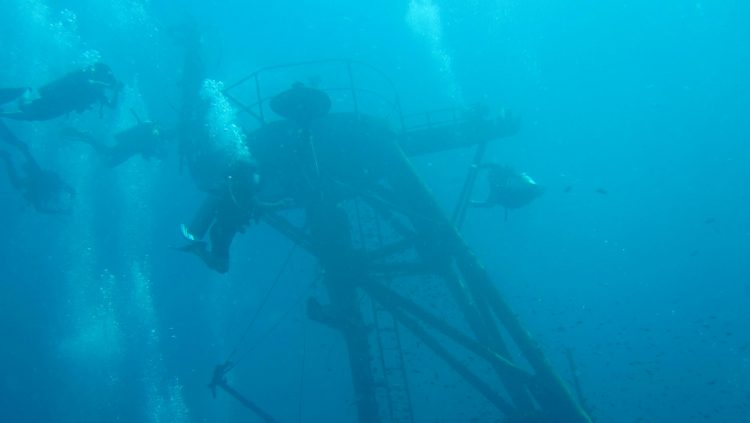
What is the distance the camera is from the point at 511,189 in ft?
26.8

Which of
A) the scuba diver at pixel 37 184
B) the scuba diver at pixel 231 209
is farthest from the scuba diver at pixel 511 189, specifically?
the scuba diver at pixel 37 184

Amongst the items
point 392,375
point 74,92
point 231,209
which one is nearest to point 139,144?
point 74,92

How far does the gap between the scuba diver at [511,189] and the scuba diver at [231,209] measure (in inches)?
146

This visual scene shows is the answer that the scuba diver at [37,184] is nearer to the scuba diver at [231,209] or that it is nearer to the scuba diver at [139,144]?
the scuba diver at [139,144]

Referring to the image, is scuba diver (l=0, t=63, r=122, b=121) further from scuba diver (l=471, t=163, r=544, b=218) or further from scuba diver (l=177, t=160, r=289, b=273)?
scuba diver (l=471, t=163, r=544, b=218)

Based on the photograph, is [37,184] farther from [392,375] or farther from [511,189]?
[392,375]

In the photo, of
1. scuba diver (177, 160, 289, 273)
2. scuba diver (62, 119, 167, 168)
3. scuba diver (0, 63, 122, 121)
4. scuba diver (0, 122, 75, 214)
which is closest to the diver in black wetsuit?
scuba diver (177, 160, 289, 273)

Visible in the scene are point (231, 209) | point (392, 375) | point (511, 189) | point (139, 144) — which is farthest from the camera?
point (392, 375)

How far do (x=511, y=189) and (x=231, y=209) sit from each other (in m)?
4.40

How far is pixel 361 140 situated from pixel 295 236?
186 cm

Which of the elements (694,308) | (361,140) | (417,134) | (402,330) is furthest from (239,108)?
(694,308)

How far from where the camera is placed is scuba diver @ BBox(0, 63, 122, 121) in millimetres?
7859

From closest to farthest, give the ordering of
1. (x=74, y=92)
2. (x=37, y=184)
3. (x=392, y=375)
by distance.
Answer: (x=74, y=92), (x=37, y=184), (x=392, y=375)

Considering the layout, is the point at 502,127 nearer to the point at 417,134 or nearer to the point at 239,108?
the point at 417,134
